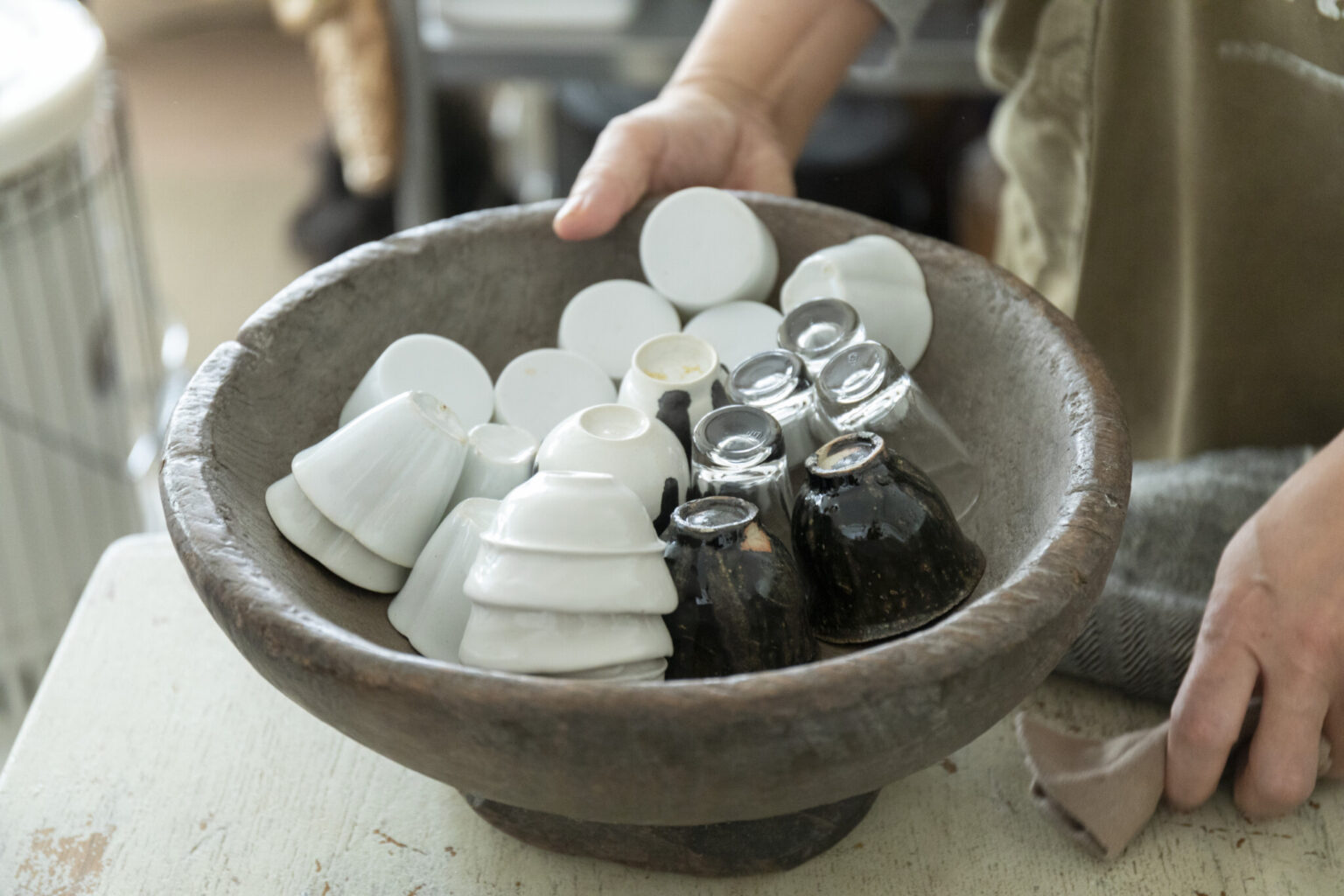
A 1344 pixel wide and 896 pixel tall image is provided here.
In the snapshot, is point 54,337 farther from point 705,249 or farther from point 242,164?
point 242,164

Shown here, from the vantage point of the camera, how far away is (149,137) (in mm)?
2637

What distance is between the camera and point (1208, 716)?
0.60 metres

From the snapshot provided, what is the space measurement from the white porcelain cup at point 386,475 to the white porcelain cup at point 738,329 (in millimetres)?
190

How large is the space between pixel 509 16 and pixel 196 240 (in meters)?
1.00

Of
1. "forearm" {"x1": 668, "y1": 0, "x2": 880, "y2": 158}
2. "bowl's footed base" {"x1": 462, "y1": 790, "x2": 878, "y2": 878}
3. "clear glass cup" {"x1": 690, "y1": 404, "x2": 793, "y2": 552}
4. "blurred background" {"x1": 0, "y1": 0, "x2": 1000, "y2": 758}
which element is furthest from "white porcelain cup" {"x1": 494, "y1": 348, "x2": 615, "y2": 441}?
"blurred background" {"x1": 0, "y1": 0, "x2": 1000, "y2": 758}

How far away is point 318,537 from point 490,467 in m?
0.09

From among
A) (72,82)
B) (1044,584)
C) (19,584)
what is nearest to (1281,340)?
(1044,584)

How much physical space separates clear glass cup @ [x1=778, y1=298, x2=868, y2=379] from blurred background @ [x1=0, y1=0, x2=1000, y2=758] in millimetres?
439

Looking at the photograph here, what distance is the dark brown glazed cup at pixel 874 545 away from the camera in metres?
0.55

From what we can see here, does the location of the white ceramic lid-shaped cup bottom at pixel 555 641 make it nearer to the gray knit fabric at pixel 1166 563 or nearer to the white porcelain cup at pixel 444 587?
the white porcelain cup at pixel 444 587

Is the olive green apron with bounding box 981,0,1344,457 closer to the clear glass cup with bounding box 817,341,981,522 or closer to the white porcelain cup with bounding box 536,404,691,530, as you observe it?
the clear glass cup with bounding box 817,341,981,522

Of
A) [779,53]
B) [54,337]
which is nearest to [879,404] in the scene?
[779,53]

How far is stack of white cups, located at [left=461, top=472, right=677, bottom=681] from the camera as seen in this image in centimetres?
50

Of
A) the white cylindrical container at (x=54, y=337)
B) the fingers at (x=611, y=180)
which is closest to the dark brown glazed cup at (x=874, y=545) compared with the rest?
the fingers at (x=611, y=180)
